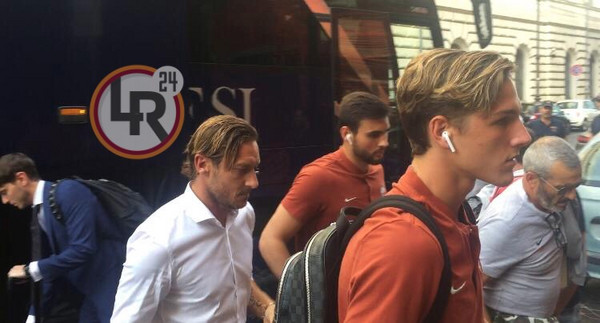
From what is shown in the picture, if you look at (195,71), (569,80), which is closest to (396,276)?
(195,71)

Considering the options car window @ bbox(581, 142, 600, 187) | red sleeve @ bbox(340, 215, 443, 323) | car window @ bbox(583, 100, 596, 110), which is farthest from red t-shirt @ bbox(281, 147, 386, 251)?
car window @ bbox(583, 100, 596, 110)

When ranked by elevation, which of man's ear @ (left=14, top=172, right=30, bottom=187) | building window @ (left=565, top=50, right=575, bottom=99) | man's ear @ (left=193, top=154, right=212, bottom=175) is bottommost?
man's ear @ (left=14, top=172, right=30, bottom=187)

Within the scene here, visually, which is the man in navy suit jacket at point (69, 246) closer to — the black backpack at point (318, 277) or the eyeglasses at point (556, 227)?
the black backpack at point (318, 277)

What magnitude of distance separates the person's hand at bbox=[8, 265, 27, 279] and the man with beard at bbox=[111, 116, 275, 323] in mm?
1571

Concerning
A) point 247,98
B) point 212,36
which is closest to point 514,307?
point 247,98

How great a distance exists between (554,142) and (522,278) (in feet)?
2.28

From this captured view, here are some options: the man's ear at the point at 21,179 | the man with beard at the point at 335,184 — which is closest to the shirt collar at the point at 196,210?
the man with beard at the point at 335,184

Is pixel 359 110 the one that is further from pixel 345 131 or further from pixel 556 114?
pixel 556 114

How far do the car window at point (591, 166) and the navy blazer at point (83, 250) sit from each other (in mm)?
4826

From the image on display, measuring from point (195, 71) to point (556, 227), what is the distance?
7.76 ft

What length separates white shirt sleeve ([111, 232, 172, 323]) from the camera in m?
2.14

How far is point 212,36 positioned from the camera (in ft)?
13.6

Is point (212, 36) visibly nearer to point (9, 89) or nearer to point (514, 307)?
point (9, 89)

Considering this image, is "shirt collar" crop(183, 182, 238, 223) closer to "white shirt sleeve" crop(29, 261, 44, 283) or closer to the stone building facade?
"white shirt sleeve" crop(29, 261, 44, 283)
